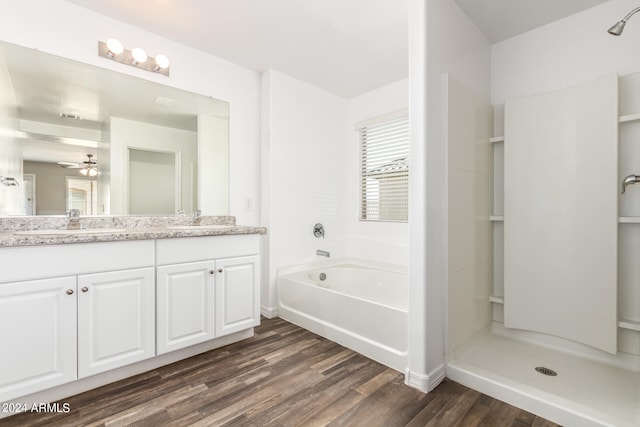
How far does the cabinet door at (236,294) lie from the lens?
220 centimetres

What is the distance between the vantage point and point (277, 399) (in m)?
1.68

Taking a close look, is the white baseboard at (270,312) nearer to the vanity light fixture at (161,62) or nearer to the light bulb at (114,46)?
the vanity light fixture at (161,62)

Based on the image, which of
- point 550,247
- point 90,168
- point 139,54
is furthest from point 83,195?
point 550,247

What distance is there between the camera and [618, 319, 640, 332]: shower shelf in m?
1.83

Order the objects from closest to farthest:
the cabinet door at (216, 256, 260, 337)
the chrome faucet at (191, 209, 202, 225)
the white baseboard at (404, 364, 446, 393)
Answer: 1. the white baseboard at (404, 364, 446, 393)
2. the cabinet door at (216, 256, 260, 337)
3. the chrome faucet at (191, 209, 202, 225)

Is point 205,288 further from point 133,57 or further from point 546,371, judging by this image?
point 546,371

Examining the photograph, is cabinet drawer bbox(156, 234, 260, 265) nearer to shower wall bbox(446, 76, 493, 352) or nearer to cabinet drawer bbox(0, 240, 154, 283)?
cabinet drawer bbox(0, 240, 154, 283)

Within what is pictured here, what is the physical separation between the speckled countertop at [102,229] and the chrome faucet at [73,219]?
0.05m

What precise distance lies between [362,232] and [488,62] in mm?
2022

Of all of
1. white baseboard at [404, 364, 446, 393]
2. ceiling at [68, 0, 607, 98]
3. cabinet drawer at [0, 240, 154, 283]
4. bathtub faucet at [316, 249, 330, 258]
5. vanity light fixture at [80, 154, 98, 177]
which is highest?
ceiling at [68, 0, 607, 98]

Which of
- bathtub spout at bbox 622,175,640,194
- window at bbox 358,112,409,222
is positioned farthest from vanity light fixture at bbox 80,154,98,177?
bathtub spout at bbox 622,175,640,194

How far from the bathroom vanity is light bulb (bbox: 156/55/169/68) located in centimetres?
122

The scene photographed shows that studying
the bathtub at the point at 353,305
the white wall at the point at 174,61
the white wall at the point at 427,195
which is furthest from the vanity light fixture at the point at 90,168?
the white wall at the point at 427,195

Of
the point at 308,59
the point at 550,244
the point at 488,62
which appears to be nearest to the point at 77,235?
the point at 308,59
